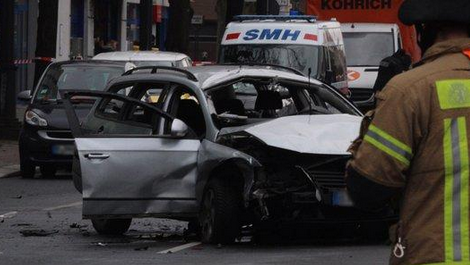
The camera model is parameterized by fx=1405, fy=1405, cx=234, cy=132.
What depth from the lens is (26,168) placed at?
2008 centimetres

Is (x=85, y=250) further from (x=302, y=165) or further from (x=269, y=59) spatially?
(x=269, y=59)

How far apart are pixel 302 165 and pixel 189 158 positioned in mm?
1224

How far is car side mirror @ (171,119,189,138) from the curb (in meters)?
9.14

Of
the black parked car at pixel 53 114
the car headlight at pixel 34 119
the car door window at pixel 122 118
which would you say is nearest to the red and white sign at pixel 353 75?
the black parked car at pixel 53 114

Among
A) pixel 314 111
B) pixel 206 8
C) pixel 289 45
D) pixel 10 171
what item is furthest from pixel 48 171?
pixel 206 8

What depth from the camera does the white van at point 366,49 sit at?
2916 centimetres

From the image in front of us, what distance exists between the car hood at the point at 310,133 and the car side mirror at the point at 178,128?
404 millimetres

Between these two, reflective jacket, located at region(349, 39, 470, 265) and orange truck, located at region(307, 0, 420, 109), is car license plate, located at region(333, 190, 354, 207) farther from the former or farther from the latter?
orange truck, located at region(307, 0, 420, 109)

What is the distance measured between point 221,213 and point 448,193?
24.1 ft

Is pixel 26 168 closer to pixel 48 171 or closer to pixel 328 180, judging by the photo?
pixel 48 171

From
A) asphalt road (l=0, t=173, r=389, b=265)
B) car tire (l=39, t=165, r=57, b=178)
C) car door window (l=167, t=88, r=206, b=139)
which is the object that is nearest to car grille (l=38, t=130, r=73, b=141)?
car tire (l=39, t=165, r=57, b=178)

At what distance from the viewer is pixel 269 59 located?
23.0 metres

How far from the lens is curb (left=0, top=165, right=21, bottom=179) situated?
20.6 m

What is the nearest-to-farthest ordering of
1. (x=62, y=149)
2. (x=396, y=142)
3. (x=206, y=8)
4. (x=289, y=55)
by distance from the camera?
(x=396, y=142), (x=62, y=149), (x=289, y=55), (x=206, y=8)
